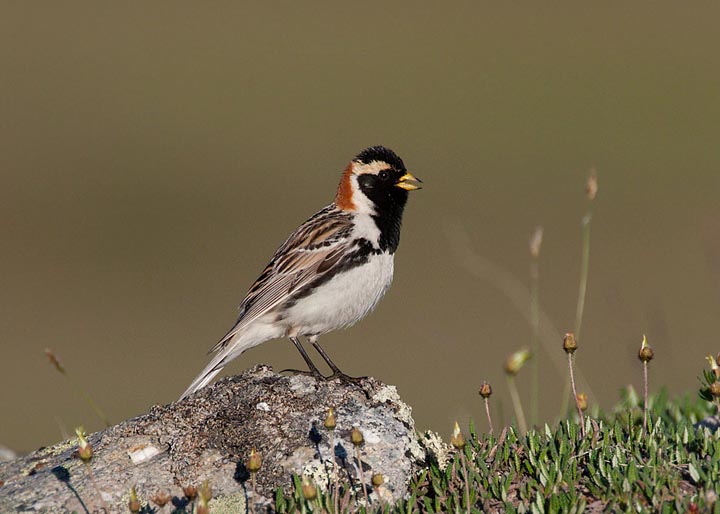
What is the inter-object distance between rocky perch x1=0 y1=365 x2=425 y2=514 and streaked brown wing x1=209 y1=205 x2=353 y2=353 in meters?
1.37

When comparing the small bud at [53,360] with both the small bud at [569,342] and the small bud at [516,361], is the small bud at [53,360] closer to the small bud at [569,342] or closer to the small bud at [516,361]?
the small bud at [516,361]

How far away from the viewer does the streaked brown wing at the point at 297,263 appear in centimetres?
768

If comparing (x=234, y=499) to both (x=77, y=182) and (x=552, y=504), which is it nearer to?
(x=552, y=504)

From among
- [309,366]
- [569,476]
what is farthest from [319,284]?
[569,476]

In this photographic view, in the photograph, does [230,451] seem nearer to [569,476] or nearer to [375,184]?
[569,476]

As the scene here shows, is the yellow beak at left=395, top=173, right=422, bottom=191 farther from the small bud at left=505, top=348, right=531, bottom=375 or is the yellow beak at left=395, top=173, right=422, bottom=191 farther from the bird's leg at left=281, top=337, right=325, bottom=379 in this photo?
the small bud at left=505, top=348, right=531, bottom=375

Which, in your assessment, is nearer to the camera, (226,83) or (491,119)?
(491,119)

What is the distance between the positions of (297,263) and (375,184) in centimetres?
93

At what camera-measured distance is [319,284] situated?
25.1 ft

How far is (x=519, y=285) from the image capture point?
2002cm

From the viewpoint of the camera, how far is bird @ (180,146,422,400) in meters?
7.57

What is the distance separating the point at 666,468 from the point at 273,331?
10.7 feet

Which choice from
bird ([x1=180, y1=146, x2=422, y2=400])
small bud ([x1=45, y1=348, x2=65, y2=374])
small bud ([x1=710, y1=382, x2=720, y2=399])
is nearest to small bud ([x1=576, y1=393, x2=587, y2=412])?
small bud ([x1=710, y1=382, x2=720, y2=399])

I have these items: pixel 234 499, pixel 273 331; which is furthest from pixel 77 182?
pixel 234 499
